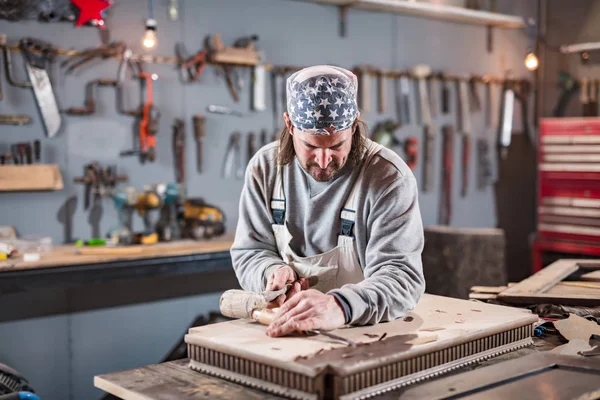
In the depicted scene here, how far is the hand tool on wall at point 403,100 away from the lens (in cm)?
599

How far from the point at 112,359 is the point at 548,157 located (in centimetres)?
382

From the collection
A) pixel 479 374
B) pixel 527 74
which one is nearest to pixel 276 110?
pixel 527 74

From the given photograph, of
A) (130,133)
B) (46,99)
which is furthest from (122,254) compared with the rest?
(46,99)

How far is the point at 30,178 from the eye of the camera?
163 inches

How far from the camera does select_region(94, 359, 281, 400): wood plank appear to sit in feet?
5.71

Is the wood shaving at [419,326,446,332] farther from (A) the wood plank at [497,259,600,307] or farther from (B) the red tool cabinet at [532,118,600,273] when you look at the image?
(B) the red tool cabinet at [532,118,600,273]

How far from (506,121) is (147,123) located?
3.65m

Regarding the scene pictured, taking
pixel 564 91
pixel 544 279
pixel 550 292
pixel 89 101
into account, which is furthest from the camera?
pixel 564 91

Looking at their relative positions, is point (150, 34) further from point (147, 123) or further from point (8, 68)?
point (8, 68)

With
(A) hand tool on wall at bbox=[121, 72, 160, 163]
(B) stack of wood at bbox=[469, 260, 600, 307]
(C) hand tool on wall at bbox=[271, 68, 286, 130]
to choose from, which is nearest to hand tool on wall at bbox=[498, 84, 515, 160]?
(C) hand tool on wall at bbox=[271, 68, 286, 130]

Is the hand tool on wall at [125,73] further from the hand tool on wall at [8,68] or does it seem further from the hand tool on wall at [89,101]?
the hand tool on wall at [8,68]

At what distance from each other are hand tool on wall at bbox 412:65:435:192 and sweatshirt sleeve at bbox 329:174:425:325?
391 cm

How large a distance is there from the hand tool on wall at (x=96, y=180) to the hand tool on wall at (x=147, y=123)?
0.18 metres

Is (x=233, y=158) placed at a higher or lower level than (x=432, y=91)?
lower
